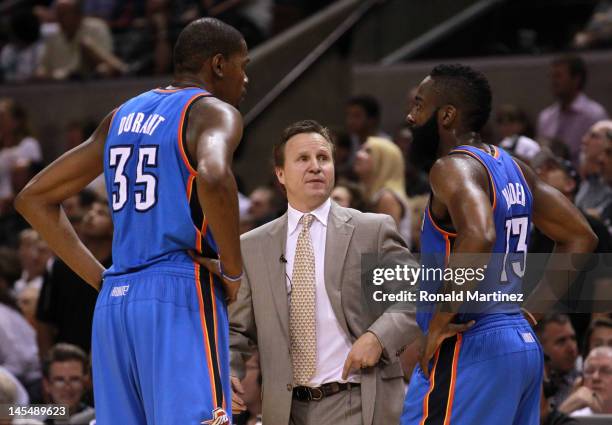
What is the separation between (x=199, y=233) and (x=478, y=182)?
1082mm

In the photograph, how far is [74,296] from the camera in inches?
324

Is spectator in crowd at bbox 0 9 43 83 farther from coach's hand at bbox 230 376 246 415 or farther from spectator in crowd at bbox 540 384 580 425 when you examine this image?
coach's hand at bbox 230 376 246 415

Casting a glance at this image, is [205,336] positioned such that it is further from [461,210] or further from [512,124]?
[512,124]

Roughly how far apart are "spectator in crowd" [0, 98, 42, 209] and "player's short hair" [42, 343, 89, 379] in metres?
4.74

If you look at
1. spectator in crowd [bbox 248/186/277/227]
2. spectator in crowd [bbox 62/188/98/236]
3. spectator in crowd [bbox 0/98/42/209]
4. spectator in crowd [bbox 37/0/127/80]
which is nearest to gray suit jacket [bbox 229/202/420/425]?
spectator in crowd [bbox 62/188/98/236]

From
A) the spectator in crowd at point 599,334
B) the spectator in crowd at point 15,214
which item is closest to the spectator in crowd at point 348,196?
the spectator in crowd at point 599,334

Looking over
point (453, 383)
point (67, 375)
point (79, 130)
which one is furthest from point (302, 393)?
point (79, 130)

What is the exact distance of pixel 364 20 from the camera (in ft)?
40.5

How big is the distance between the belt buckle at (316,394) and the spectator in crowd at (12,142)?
290 inches

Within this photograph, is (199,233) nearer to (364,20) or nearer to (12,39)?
(364,20)

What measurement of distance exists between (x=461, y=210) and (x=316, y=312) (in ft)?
3.37

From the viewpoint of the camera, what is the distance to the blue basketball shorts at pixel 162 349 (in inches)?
169

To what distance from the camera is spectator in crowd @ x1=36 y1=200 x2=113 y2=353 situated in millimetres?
8227

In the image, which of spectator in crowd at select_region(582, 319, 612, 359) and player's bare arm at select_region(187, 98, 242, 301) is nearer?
player's bare arm at select_region(187, 98, 242, 301)
